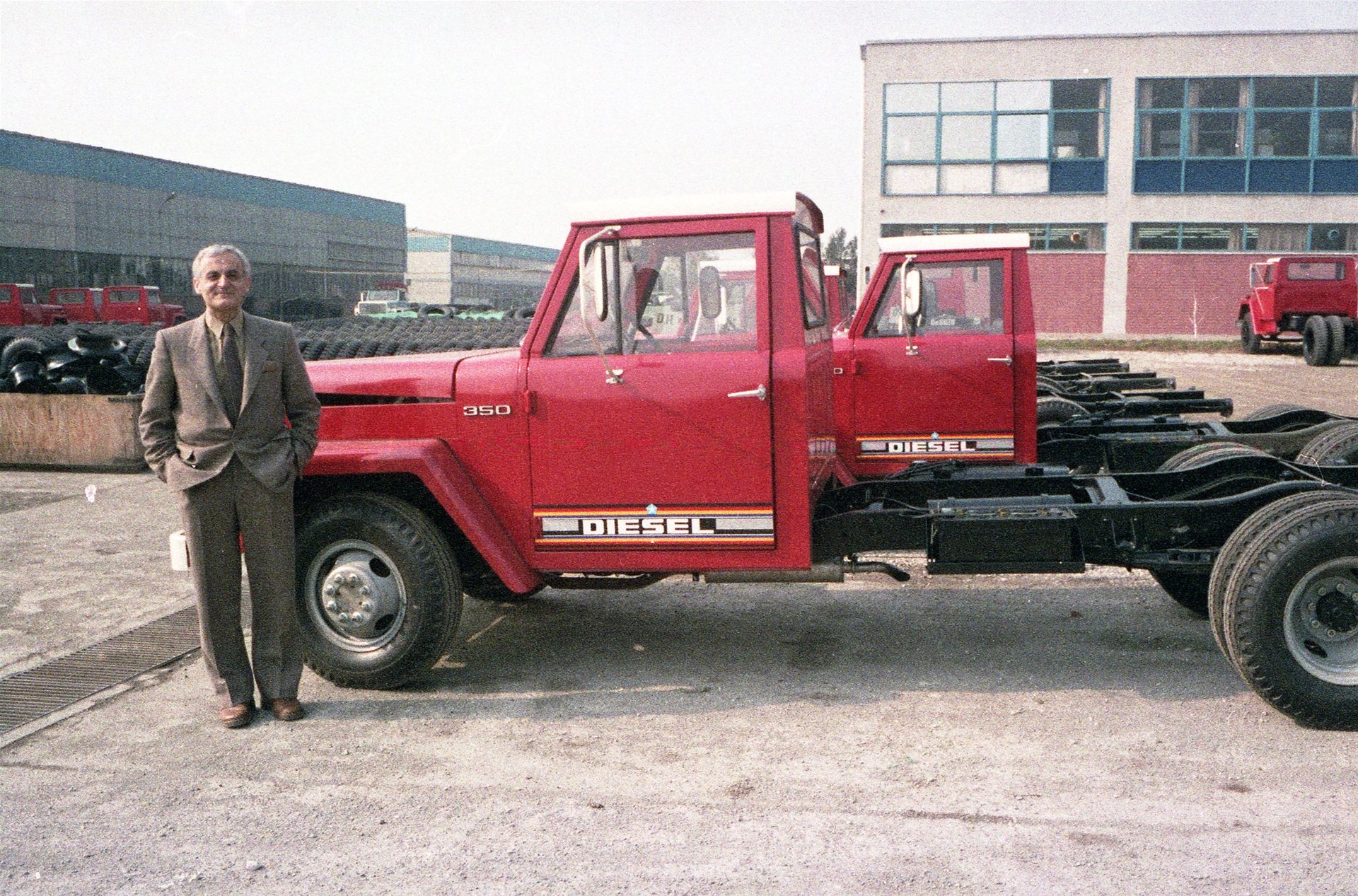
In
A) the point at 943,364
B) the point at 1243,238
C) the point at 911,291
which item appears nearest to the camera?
the point at 911,291

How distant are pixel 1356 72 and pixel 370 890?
129 ft

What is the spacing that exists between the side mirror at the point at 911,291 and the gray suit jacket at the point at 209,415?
3761 mm

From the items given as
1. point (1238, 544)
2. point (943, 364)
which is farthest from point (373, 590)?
point (943, 364)

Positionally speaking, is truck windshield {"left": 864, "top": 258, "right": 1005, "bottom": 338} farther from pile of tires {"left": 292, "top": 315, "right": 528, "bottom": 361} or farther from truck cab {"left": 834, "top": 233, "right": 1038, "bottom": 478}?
pile of tires {"left": 292, "top": 315, "right": 528, "bottom": 361}

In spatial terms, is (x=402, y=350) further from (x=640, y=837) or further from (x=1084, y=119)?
(x=1084, y=119)

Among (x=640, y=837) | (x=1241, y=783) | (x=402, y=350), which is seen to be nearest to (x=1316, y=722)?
(x=1241, y=783)

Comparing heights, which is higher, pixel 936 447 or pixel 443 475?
pixel 443 475

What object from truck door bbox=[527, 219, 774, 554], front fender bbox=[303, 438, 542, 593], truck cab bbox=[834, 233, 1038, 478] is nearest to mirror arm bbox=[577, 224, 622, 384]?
truck door bbox=[527, 219, 774, 554]

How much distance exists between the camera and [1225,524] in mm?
A: 5113

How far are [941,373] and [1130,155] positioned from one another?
31.5m

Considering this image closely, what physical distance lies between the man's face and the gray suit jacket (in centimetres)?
12

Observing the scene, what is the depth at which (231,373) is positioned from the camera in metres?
4.81

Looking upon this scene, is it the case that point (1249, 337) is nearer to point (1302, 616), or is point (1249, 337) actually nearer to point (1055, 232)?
point (1055, 232)

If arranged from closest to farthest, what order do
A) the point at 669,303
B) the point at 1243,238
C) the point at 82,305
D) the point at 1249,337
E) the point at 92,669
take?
the point at 669,303 < the point at 92,669 < the point at 1249,337 < the point at 82,305 < the point at 1243,238
